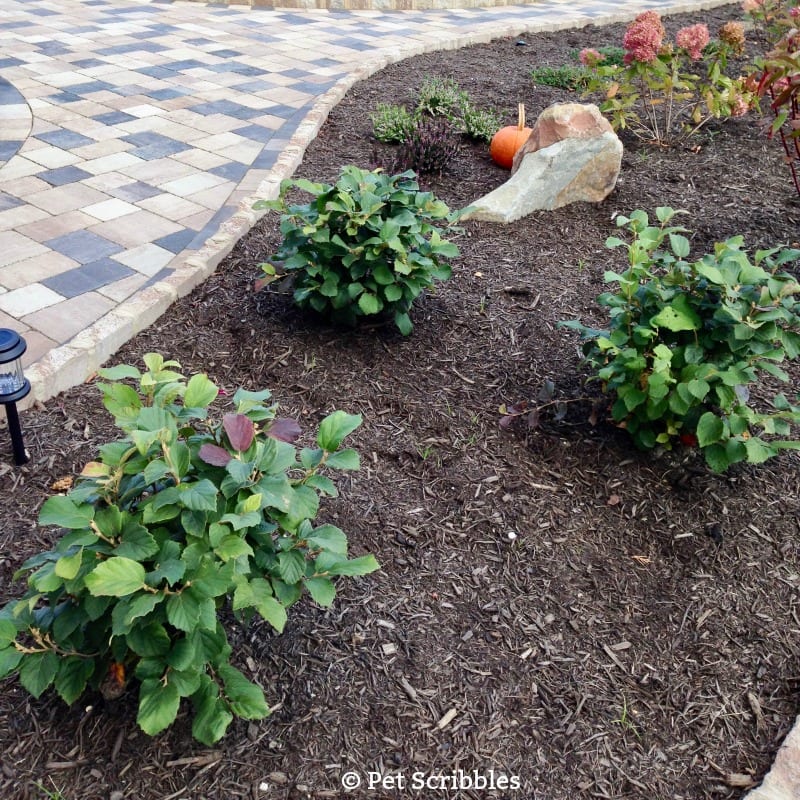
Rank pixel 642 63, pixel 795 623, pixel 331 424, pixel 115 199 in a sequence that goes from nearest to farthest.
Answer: pixel 331 424, pixel 795 623, pixel 115 199, pixel 642 63

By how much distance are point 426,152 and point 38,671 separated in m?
4.05

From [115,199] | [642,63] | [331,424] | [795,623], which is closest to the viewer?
[331,424]

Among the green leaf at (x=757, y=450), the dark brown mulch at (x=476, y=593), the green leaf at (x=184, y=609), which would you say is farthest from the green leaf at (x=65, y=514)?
the green leaf at (x=757, y=450)

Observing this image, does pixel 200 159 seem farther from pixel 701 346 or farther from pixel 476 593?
pixel 476 593

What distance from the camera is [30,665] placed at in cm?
180

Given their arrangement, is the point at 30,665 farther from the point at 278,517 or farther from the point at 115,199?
the point at 115,199

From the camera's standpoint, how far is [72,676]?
1832 millimetres

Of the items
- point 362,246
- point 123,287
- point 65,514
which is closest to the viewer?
point 65,514

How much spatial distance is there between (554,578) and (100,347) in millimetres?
2058

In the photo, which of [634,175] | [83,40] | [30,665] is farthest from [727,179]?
[83,40]

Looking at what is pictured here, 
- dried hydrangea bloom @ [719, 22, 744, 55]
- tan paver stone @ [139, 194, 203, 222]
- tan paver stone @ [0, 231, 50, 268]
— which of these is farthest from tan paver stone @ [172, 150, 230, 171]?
dried hydrangea bloom @ [719, 22, 744, 55]

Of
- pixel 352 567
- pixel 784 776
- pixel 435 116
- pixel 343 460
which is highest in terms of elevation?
pixel 343 460

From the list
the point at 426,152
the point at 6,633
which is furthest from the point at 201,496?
the point at 426,152

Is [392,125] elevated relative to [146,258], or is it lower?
elevated
